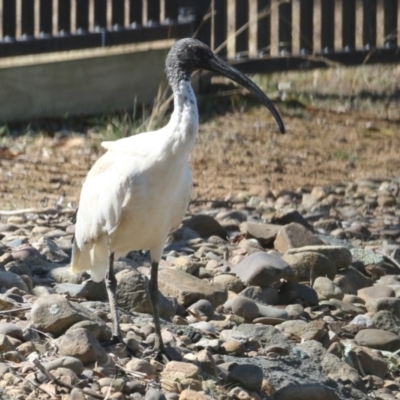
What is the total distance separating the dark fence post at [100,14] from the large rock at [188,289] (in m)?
6.27

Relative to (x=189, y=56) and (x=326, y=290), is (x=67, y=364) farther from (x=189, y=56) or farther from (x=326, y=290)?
(x=326, y=290)

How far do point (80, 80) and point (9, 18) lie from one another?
99cm

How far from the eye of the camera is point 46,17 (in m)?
11.9

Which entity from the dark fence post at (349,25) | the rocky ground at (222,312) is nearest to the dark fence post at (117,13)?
the dark fence post at (349,25)

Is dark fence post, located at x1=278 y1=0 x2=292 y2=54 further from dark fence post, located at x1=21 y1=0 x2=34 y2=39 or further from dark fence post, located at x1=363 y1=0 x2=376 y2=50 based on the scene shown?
dark fence post, located at x1=21 y1=0 x2=34 y2=39

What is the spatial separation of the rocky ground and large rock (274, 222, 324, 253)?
0.03 ft

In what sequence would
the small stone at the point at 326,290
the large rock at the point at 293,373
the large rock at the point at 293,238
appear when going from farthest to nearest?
1. the large rock at the point at 293,238
2. the small stone at the point at 326,290
3. the large rock at the point at 293,373

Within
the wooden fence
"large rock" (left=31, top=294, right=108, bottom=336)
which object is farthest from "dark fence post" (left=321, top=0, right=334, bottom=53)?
"large rock" (left=31, top=294, right=108, bottom=336)

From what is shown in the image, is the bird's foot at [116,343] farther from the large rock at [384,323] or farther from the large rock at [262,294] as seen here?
the large rock at [384,323]

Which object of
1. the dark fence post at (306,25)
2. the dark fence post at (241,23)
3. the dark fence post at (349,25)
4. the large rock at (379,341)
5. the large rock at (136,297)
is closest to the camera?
the large rock at (136,297)

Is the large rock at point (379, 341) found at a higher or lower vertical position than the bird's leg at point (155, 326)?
lower

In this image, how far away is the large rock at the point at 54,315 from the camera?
5.09 metres

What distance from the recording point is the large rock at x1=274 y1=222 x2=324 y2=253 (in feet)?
24.6

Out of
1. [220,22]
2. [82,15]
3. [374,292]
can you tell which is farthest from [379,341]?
[220,22]
